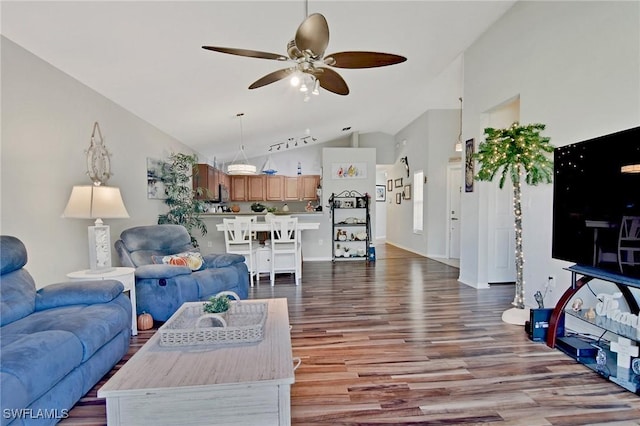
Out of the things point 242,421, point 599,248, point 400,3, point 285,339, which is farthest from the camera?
point 400,3

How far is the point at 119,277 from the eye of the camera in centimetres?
283

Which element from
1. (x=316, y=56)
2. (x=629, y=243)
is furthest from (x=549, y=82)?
(x=316, y=56)

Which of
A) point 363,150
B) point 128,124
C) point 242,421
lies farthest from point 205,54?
point 363,150

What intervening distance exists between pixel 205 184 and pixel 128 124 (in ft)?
8.37

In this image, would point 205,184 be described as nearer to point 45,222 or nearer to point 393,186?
point 45,222

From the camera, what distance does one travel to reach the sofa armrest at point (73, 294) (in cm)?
231

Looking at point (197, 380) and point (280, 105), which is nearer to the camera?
point (197, 380)

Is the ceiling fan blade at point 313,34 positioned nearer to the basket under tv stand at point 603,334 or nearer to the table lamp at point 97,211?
the table lamp at point 97,211

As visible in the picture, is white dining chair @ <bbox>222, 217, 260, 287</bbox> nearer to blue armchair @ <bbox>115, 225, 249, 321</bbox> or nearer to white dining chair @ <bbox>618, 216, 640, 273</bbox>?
blue armchair @ <bbox>115, 225, 249, 321</bbox>

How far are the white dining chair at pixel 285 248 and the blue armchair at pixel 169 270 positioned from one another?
3.43ft

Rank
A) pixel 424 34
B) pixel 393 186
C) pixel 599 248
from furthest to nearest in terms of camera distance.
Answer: pixel 393 186
pixel 424 34
pixel 599 248

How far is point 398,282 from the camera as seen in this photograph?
16.5 ft

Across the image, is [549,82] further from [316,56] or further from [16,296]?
[16,296]

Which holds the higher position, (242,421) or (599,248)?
(599,248)
